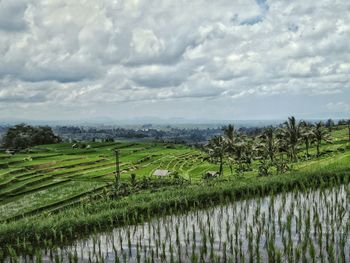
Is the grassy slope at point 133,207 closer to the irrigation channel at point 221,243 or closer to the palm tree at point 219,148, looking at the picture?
the irrigation channel at point 221,243

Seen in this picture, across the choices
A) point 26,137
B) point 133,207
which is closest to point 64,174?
point 133,207

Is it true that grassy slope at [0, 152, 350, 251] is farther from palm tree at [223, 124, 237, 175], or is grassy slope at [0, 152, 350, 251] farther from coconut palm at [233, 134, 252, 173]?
palm tree at [223, 124, 237, 175]

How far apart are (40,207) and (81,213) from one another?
11199 mm

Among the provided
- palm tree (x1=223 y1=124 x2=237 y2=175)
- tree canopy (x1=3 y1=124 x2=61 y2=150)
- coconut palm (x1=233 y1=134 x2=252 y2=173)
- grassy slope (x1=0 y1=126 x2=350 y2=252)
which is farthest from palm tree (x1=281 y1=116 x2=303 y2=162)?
tree canopy (x1=3 y1=124 x2=61 y2=150)

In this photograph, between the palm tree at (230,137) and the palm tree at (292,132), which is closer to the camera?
the palm tree at (292,132)

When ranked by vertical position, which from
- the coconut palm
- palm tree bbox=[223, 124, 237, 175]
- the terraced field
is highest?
palm tree bbox=[223, 124, 237, 175]

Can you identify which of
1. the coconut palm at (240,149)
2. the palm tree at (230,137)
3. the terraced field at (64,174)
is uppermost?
the palm tree at (230,137)

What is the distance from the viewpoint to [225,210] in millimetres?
29078

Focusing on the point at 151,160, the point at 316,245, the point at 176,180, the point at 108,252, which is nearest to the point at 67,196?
the point at 176,180

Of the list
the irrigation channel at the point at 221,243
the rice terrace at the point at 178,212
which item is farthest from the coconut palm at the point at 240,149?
the irrigation channel at the point at 221,243

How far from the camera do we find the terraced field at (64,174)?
40.4 meters

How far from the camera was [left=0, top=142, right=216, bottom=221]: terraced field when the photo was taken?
40.4m

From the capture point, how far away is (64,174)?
57.8 meters

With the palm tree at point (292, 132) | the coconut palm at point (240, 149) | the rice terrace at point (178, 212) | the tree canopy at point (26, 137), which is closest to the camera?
the rice terrace at point (178, 212)
